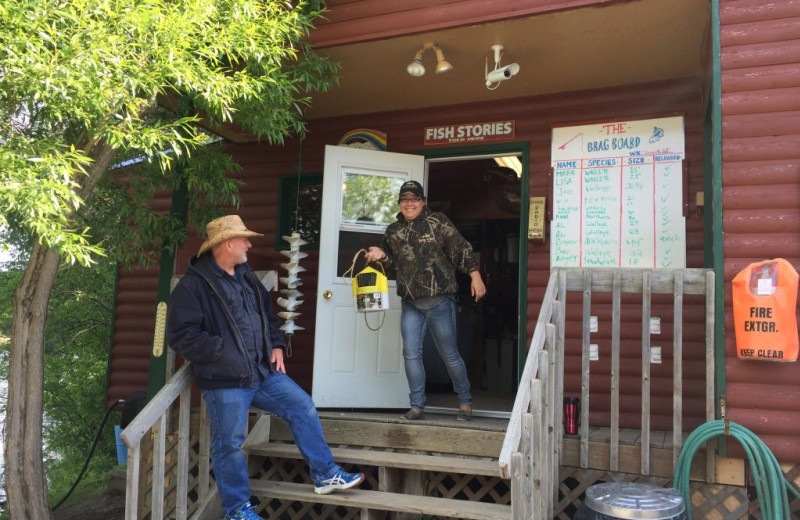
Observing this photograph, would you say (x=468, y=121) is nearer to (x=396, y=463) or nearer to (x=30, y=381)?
(x=396, y=463)

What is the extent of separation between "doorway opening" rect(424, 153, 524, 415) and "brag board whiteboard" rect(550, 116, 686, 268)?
144 centimetres

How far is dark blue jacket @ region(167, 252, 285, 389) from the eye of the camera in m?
3.31

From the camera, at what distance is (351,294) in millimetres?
5039

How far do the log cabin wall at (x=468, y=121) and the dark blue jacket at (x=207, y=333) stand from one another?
1.86m

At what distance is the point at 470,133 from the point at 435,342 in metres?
2.03

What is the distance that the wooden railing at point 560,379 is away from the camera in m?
2.93

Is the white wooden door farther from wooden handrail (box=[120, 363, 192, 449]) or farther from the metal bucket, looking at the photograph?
the metal bucket

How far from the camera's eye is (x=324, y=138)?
19.8 feet

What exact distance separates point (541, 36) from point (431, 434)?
8.97ft

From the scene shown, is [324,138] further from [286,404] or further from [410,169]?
[286,404]

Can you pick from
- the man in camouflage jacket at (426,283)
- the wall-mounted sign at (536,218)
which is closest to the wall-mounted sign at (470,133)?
the wall-mounted sign at (536,218)

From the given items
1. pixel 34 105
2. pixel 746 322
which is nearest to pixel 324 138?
pixel 34 105

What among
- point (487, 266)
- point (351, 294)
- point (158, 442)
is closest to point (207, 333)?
point (158, 442)

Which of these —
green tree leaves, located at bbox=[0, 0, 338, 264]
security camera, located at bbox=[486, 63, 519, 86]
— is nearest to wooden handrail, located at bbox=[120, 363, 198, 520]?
green tree leaves, located at bbox=[0, 0, 338, 264]
